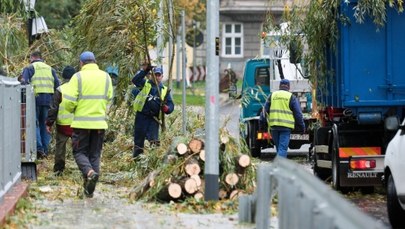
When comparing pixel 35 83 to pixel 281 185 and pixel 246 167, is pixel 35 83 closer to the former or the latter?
pixel 246 167

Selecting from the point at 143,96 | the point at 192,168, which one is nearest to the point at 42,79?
the point at 143,96

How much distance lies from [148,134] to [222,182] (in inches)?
194

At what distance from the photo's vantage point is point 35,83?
17.8 meters

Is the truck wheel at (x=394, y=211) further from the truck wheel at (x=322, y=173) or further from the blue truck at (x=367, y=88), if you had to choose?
the truck wheel at (x=322, y=173)

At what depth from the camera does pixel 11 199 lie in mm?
11719

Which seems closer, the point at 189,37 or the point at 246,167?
the point at 246,167

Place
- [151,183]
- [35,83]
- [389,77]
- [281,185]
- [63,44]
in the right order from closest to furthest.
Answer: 1. [281,185]
2. [151,183]
3. [389,77]
4. [35,83]
5. [63,44]

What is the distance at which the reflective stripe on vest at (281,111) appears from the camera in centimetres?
1880

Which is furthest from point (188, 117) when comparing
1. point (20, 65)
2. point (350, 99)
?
point (350, 99)

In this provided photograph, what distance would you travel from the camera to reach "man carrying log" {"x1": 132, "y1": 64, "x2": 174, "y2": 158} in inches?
706

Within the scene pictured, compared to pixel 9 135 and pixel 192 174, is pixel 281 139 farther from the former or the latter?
pixel 9 135

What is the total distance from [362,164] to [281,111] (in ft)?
12.4

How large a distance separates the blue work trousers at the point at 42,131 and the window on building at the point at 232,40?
172 feet

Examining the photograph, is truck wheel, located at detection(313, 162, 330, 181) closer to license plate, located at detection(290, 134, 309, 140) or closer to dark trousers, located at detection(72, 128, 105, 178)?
dark trousers, located at detection(72, 128, 105, 178)
